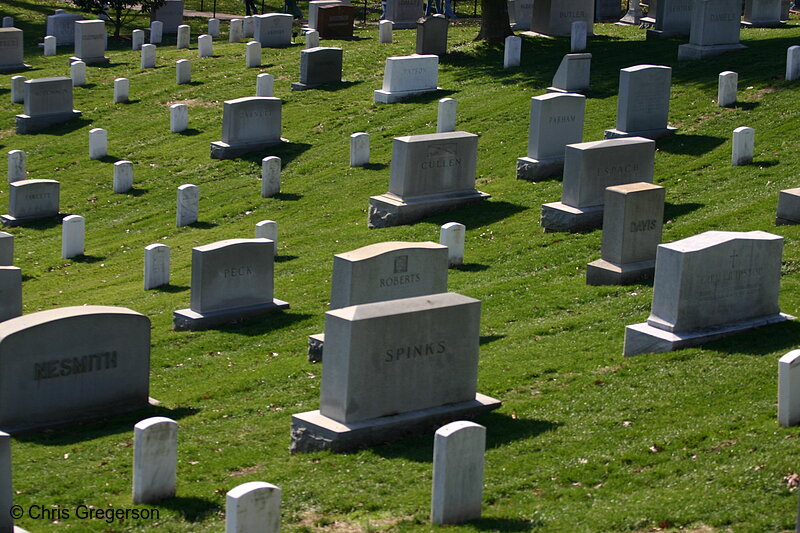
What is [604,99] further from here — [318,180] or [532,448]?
[532,448]

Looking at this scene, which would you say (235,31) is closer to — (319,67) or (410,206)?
(319,67)

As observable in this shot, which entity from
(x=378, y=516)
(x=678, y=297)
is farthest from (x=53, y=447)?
(x=678, y=297)

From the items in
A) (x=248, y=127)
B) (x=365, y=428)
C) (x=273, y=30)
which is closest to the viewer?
(x=365, y=428)

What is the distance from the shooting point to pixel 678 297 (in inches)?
527

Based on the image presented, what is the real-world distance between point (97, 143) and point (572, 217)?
15814 millimetres

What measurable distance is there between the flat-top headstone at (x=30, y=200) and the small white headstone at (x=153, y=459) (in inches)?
668

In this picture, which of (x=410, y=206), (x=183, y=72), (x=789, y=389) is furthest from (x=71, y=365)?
(x=183, y=72)

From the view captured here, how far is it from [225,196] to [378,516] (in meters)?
17.3

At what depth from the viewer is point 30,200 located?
2644 centimetres

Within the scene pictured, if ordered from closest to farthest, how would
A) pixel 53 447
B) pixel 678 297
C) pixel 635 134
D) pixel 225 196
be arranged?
pixel 53 447 < pixel 678 297 < pixel 635 134 < pixel 225 196

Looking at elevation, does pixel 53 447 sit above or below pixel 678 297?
below

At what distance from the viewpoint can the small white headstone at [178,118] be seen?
32438 mm

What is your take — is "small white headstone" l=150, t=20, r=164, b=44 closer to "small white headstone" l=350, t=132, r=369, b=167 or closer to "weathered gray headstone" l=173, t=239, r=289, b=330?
"small white headstone" l=350, t=132, r=369, b=167

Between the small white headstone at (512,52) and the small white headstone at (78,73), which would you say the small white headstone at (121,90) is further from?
the small white headstone at (512,52)
